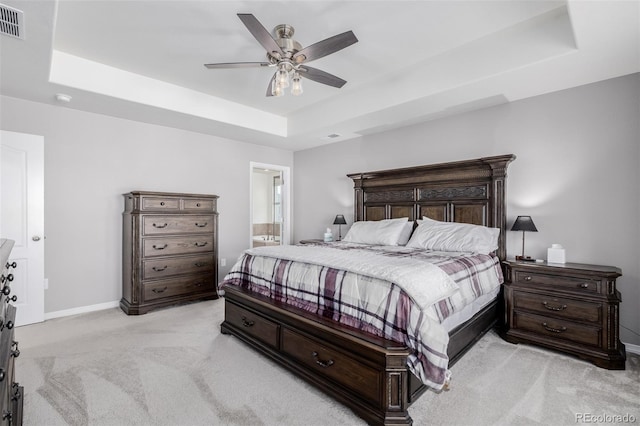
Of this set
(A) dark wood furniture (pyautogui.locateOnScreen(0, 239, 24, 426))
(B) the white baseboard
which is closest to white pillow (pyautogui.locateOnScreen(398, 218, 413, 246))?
(A) dark wood furniture (pyautogui.locateOnScreen(0, 239, 24, 426))

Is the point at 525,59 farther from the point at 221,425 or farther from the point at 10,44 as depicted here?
the point at 10,44

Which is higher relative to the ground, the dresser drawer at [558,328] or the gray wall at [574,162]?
the gray wall at [574,162]

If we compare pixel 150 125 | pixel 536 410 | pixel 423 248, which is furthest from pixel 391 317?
pixel 150 125

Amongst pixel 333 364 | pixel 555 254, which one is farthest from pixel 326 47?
pixel 555 254

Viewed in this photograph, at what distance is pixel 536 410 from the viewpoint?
1.96 metres

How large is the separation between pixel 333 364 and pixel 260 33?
230 centimetres

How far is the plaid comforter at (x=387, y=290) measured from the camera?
1790 millimetres

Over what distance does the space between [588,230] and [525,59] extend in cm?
173

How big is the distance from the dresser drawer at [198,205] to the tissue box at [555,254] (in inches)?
159

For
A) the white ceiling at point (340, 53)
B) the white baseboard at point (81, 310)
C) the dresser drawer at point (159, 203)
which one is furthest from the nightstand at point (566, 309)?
the white baseboard at point (81, 310)

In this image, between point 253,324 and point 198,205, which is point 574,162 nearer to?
point 253,324

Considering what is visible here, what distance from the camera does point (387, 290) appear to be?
195 cm

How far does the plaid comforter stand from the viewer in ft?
5.87

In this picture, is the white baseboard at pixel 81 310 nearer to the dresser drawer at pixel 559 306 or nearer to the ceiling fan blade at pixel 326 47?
the ceiling fan blade at pixel 326 47
